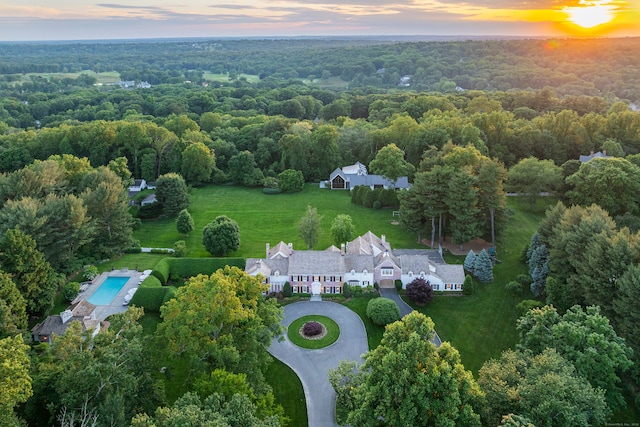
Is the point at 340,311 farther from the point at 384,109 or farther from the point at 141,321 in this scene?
the point at 384,109

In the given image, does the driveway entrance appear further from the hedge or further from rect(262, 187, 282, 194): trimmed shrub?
rect(262, 187, 282, 194): trimmed shrub

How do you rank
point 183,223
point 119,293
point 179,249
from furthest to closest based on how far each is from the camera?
point 183,223, point 179,249, point 119,293

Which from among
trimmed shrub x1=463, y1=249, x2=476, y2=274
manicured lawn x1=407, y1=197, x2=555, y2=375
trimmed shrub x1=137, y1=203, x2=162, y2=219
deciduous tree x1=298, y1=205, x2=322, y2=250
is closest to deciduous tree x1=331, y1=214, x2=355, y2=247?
deciduous tree x1=298, y1=205, x2=322, y2=250

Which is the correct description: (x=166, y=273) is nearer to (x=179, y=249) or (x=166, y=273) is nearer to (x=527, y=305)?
(x=179, y=249)

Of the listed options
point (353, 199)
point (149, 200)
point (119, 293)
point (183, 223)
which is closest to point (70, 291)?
point (119, 293)

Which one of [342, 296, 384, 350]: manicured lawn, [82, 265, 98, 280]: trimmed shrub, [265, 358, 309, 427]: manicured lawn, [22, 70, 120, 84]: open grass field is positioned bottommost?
[342, 296, 384, 350]: manicured lawn

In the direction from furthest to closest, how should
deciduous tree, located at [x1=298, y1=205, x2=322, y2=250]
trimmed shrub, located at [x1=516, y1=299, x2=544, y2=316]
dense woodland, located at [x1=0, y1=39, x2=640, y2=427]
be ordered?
deciduous tree, located at [x1=298, y1=205, x2=322, y2=250] → trimmed shrub, located at [x1=516, y1=299, x2=544, y2=316] → dense woodland, located at [x1=0, y1=39, x2=640, y2=427]

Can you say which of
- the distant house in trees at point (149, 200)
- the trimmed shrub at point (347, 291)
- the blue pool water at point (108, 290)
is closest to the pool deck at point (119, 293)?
the blue pool water at point (108, 290)
